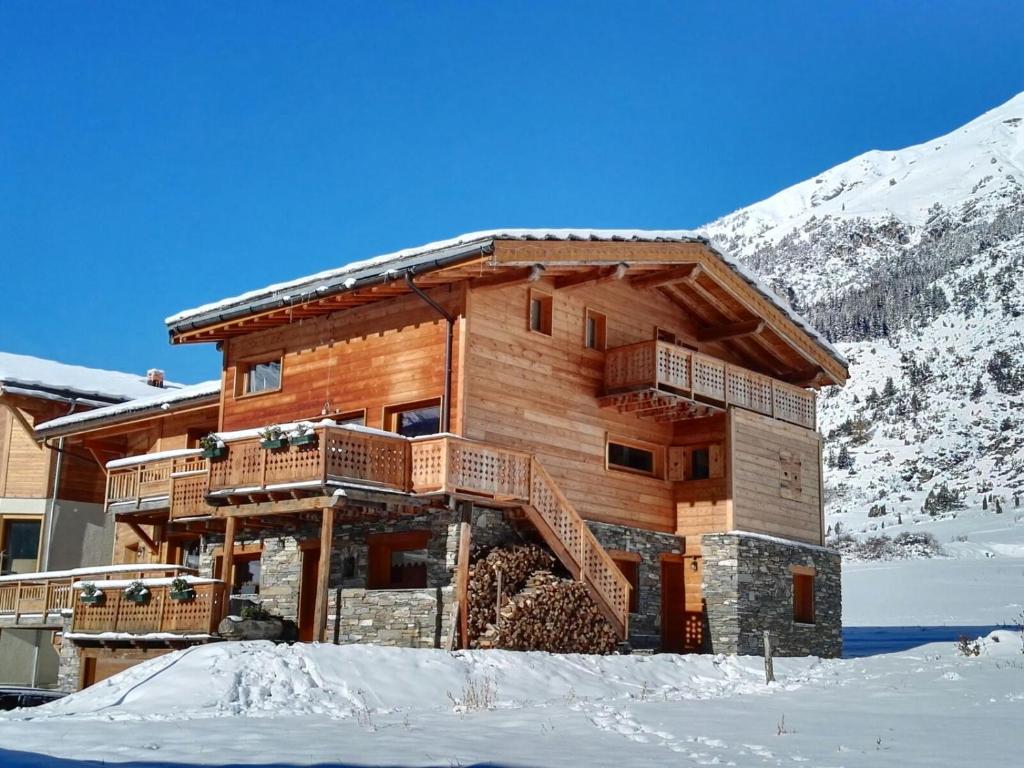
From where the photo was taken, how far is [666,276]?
27484mm

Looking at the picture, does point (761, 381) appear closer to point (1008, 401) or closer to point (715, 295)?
point (715, 295)

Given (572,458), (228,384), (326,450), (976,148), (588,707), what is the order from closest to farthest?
(588,707)
(326,450)
(572,458)
(228,384)
(976,148)

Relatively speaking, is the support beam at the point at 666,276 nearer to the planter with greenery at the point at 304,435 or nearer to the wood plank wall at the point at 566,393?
the wood plank wall at the point at 566,393

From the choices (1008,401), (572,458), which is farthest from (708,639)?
(1008,401)

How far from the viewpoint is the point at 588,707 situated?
55.8ft

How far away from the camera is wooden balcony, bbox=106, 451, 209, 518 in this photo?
25234 mm

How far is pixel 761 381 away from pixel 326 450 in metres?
11.6

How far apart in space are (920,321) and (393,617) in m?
81.3

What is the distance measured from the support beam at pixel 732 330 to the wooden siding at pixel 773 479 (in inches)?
85.5

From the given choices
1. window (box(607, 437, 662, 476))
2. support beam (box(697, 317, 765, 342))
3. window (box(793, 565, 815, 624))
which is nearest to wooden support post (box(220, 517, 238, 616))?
window (box(607, 437, 662, 476))

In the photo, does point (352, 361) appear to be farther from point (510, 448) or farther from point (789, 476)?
point (789, 476)

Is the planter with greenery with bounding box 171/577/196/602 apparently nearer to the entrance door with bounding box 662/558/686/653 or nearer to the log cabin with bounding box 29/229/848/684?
the log cabin with bounding box 29/229/848/684

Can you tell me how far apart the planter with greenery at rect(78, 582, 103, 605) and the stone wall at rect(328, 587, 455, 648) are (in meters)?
4.15

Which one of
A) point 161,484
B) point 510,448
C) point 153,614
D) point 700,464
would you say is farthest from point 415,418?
point 700,464
